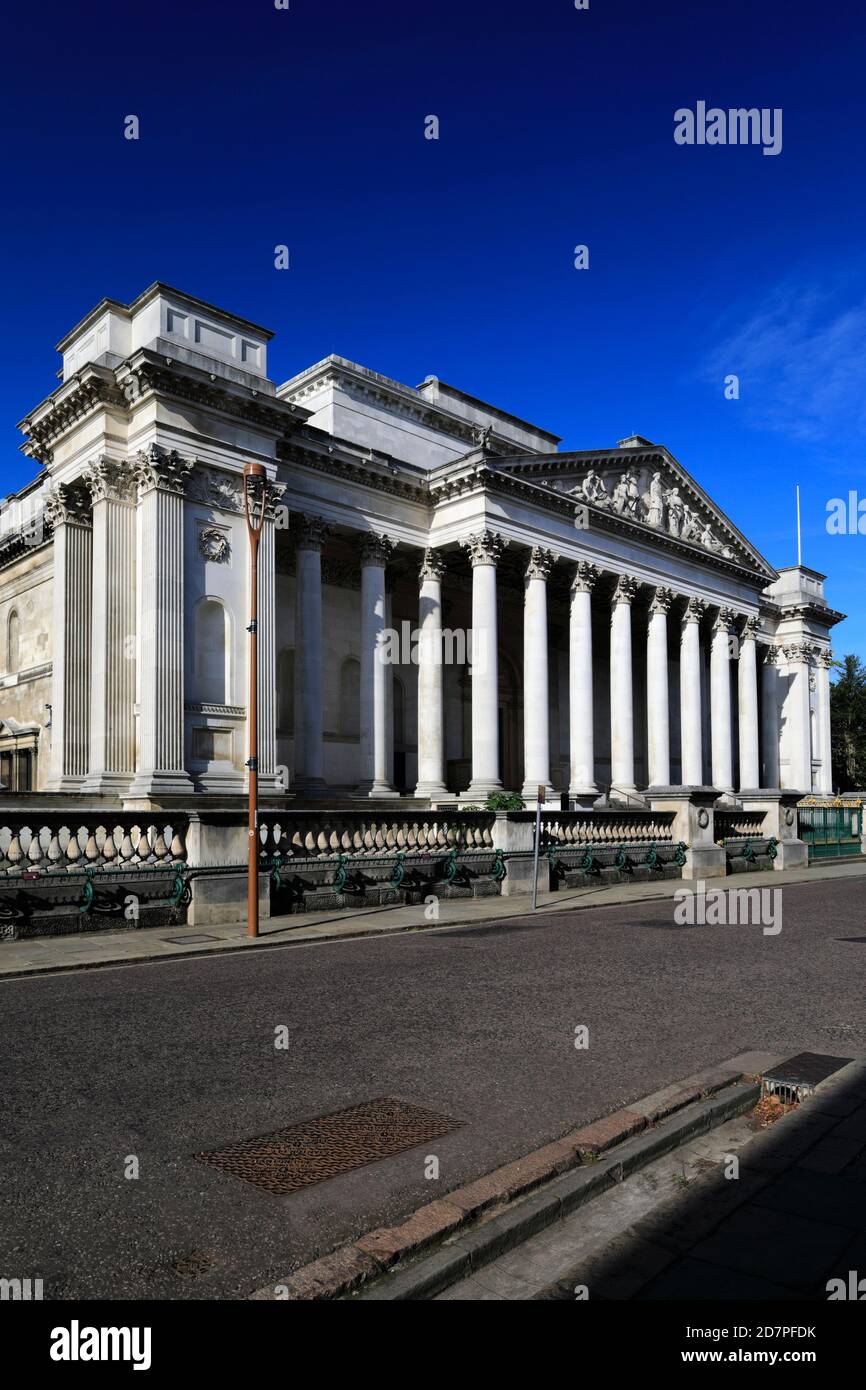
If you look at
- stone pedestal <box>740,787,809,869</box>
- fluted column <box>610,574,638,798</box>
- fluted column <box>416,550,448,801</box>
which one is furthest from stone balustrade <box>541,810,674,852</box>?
fluted column <box>610,574,638,798</box>

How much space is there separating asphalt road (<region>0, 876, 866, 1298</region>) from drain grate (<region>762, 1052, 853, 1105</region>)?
541mm

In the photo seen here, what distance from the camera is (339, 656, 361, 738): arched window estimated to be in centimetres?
3806

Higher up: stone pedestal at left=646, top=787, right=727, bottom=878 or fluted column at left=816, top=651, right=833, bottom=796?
fluted column at left=816, top=651, right=833, bottom=796

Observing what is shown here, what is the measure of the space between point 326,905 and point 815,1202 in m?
15.2

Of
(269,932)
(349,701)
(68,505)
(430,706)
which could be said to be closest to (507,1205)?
(269,932)

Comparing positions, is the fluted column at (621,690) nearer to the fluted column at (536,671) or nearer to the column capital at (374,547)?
the fluted column at (536,671)

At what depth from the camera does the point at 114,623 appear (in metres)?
28.1

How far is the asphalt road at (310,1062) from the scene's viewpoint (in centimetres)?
483

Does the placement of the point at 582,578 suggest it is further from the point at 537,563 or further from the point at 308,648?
the point at 308,648

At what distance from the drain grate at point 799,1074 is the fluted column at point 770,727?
165 ft

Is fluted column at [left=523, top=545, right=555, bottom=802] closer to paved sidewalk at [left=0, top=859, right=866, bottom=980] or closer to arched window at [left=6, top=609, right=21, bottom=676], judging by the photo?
paved sidewalk at [left=0, top=859, right=866, bottom=980]
